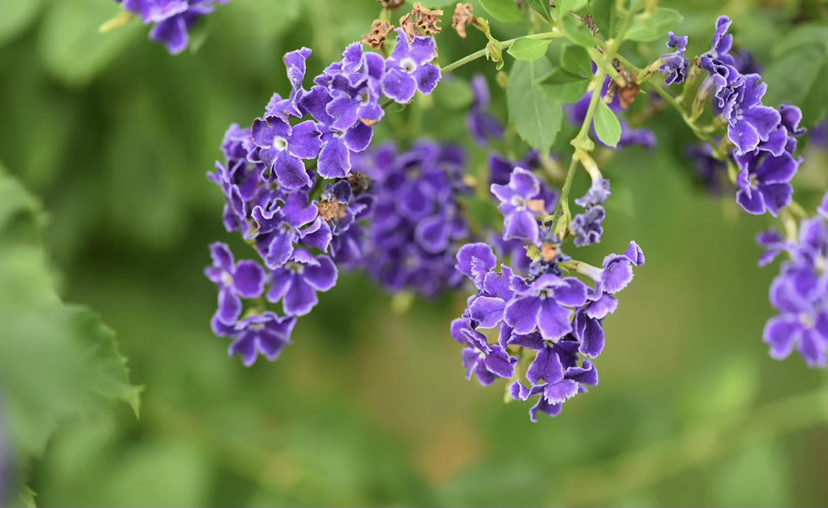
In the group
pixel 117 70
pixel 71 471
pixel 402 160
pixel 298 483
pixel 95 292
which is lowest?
pixel 298 483

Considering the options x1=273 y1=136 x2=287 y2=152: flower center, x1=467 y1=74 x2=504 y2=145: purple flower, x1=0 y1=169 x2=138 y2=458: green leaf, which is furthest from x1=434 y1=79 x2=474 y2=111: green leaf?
x1=0 y1=169 x2=138 y2=458: green leaf

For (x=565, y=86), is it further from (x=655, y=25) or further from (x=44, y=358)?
(x=44, y=358)

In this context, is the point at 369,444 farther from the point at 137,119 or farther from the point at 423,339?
the point at 137,119

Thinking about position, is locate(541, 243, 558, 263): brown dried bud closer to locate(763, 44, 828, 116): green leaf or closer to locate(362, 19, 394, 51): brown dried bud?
locate(362, 19, 394, 51): brown dried bud

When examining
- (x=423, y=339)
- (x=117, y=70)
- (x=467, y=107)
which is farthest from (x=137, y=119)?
(x=423, y=339)

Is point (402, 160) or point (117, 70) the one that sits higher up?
point (117, 70)

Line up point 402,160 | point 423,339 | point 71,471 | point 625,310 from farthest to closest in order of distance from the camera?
point 625,310 → point 423,339 → point 71,471 → point 402,160

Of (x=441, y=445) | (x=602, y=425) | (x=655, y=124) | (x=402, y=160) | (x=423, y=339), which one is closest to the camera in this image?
(x=402, y=160)
